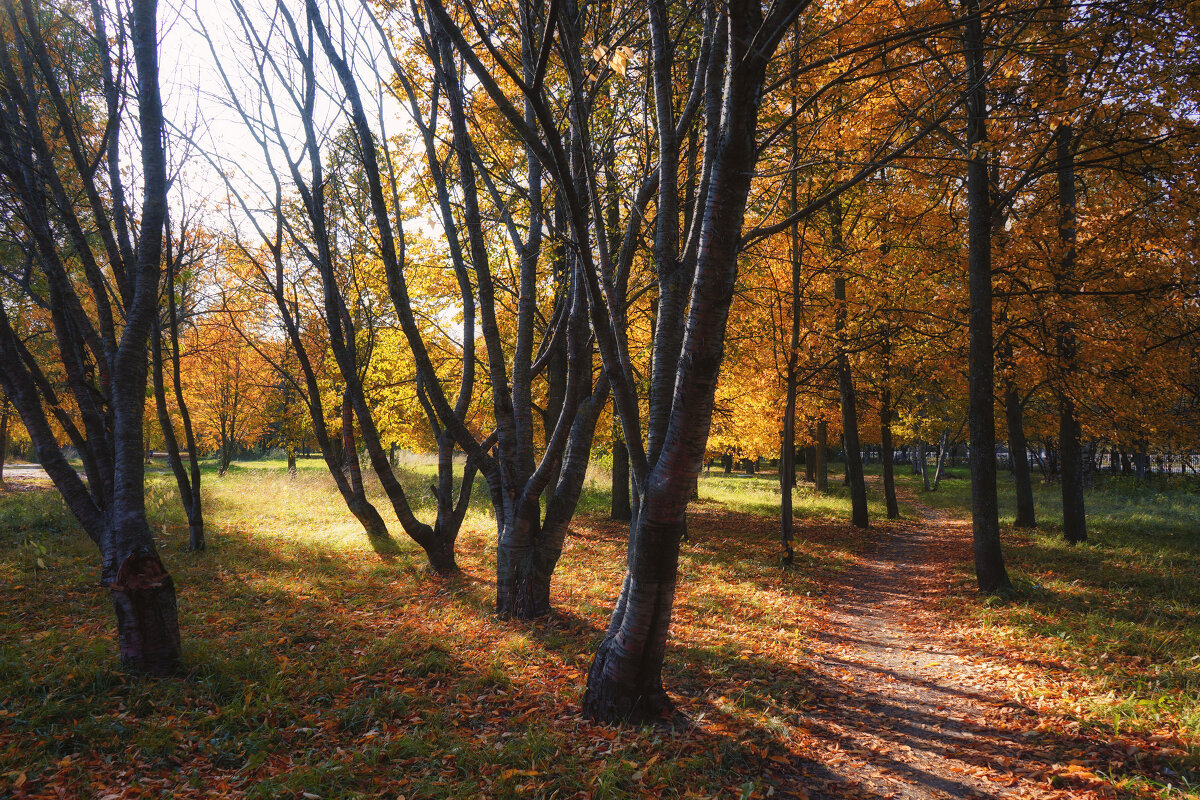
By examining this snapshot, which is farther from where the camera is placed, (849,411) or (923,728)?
(849,411)

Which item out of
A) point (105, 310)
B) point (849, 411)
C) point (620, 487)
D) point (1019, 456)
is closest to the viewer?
point (105, 310)

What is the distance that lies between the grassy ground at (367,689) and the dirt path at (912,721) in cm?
35

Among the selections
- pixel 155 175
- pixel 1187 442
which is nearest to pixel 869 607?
pixel 1187 442

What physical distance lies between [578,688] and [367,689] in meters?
1.73

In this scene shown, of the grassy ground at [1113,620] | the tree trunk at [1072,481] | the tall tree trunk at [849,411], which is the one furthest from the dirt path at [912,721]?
the tall tree trunk at [849,411]

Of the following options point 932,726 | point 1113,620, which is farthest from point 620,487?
point 932,726

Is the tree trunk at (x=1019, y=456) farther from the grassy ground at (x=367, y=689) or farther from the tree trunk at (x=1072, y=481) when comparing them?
the grassy ground at (x=367, y=689)

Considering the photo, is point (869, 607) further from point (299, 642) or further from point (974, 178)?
point (299, 642)

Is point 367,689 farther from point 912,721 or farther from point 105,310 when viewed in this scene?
point 105,310

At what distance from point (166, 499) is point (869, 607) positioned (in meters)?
16.2

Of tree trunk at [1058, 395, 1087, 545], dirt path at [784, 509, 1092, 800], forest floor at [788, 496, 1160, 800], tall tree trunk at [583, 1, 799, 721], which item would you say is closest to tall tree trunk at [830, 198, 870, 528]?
tree trunk at [1058, 395, 1087, 545]

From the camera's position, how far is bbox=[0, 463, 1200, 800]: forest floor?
342 centimetres

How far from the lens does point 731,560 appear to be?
415 inches

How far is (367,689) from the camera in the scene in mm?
4523
